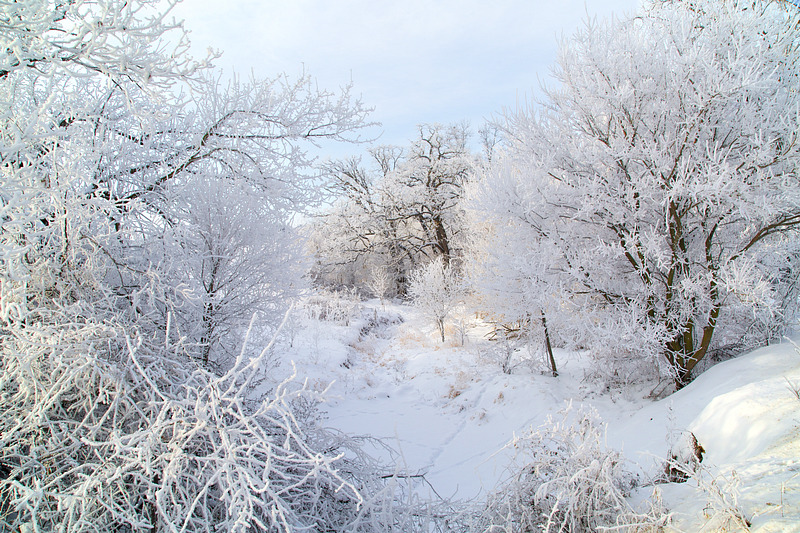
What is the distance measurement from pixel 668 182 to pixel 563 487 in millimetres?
4087

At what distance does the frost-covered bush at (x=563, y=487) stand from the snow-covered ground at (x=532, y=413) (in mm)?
192

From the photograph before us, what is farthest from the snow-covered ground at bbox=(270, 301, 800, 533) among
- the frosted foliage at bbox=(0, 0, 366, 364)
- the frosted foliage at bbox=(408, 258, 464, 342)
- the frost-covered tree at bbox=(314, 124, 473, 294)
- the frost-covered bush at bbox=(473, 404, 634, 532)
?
Result: the frost-covered tree at bbox=(314, 124, 473, 294)

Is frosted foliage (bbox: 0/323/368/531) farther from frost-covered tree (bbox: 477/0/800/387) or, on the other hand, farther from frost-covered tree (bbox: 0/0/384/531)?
frost-covered tree (bbox: 477/0/800/387)

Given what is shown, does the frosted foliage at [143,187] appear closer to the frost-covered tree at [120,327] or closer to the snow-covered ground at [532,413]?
the frost-covered tree at [120,327]

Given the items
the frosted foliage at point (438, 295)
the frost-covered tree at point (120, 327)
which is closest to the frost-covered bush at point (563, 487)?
the frost-covered tree at point (120, 327)

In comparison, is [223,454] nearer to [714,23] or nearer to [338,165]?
[714,23]

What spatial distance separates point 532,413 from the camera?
5.69 meters

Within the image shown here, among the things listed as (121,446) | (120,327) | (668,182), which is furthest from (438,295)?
(121,446)

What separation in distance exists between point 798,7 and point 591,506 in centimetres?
628

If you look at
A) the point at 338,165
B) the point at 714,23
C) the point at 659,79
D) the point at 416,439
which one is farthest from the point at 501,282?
the point at 338,165

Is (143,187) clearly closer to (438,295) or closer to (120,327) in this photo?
(120,327)

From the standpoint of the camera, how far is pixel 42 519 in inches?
65.4

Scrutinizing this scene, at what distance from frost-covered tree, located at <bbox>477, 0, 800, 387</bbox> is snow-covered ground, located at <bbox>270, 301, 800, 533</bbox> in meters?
0.86

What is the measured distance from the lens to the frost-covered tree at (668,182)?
161 inches
